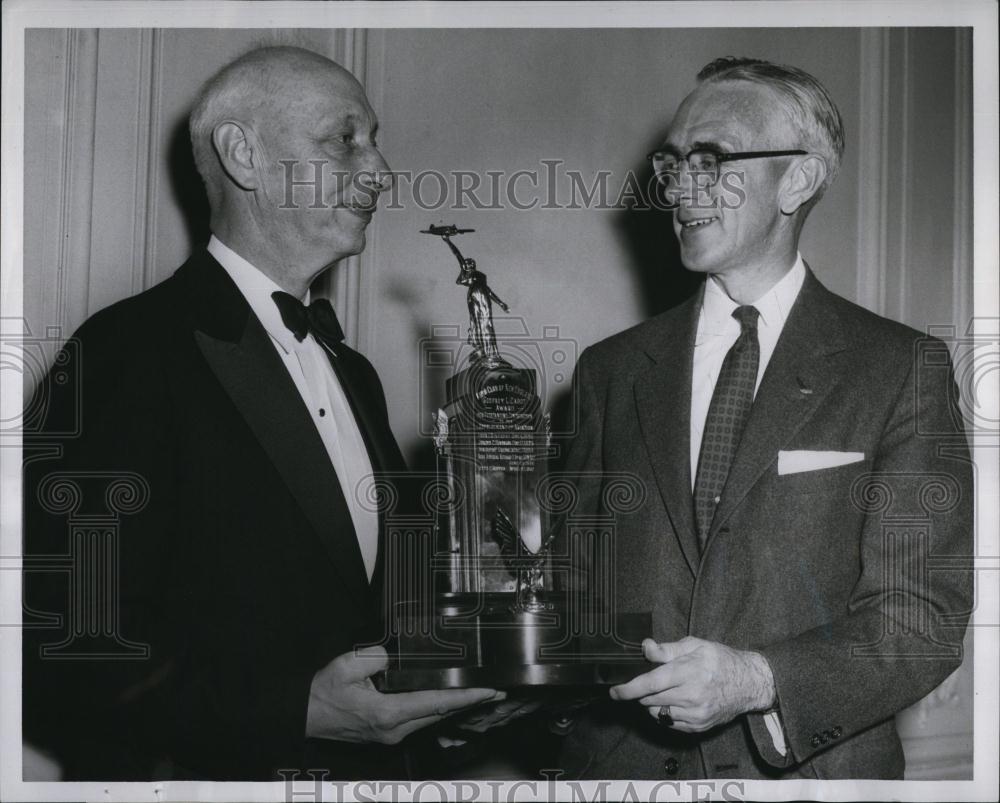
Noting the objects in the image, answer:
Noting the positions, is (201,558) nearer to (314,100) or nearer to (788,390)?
(314,100)

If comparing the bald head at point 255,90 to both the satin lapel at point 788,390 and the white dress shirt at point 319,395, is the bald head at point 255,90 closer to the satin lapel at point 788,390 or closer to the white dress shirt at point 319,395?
the white dress shirt at point 319,395

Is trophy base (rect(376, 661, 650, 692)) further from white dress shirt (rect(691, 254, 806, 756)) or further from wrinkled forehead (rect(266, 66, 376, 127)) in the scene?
wrinkled forehead (rect(266, 66, 376, 127))

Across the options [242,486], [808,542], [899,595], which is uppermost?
[242,486]

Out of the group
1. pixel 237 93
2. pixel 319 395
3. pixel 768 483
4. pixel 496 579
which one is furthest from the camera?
pixel 237 93

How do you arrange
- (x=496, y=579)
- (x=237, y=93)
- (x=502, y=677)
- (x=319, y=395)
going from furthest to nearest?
(x=237, y=93) → (x=319, y=395) → (x=496, y=579) → (x=502, y=677)

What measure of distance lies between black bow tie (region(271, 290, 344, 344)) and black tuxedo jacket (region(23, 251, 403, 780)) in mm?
62

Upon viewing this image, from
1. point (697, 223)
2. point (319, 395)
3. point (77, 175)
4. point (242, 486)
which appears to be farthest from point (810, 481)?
point (77, 175)

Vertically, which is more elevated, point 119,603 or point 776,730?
point 119,603

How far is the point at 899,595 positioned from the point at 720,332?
0.63m

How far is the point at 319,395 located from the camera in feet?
8.20

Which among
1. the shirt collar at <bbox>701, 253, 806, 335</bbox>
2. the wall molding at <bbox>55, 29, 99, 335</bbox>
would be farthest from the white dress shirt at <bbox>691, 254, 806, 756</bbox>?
the wall molding at <bbox>55, 29, 99, 335</bbox>

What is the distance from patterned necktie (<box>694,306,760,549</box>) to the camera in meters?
2.43

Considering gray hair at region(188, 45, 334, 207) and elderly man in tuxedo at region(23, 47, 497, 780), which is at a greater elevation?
gray hair at region(188, 45, 334, 207)

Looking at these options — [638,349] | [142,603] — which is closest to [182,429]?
[142,603]
